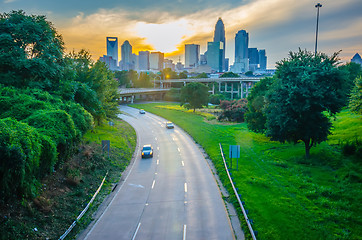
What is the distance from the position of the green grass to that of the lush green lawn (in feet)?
34.7

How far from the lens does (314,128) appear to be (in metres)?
25.8

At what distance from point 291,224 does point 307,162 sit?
1368 cm

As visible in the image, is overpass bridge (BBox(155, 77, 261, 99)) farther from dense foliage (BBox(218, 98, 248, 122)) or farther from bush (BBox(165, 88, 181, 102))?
dense foliage (BBox(218, 98, 248, 122))

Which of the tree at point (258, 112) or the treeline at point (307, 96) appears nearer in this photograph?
the treeline at point (307, 96)

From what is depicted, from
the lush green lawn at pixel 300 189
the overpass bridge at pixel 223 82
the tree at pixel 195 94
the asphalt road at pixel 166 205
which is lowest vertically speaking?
the asphalt road at pixel 166 205

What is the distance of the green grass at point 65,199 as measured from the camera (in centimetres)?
1255

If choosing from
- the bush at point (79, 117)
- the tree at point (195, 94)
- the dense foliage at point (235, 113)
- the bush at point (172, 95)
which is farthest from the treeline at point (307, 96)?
the bush at point (172, 95)

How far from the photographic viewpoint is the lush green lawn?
13828 mm

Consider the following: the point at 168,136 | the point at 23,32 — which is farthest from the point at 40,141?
the point at 168,136

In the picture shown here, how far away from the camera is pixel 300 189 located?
19094 mm

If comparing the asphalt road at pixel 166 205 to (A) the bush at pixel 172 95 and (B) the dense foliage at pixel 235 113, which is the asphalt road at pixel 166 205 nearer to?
(B) the dense foliage at pixel 235 113

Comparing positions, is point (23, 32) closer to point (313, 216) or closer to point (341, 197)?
point (313, 216)

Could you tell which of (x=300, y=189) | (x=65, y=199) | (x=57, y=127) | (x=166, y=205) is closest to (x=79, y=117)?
(x=57, y=127)

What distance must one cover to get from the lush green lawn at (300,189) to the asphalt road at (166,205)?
2.15 meters
